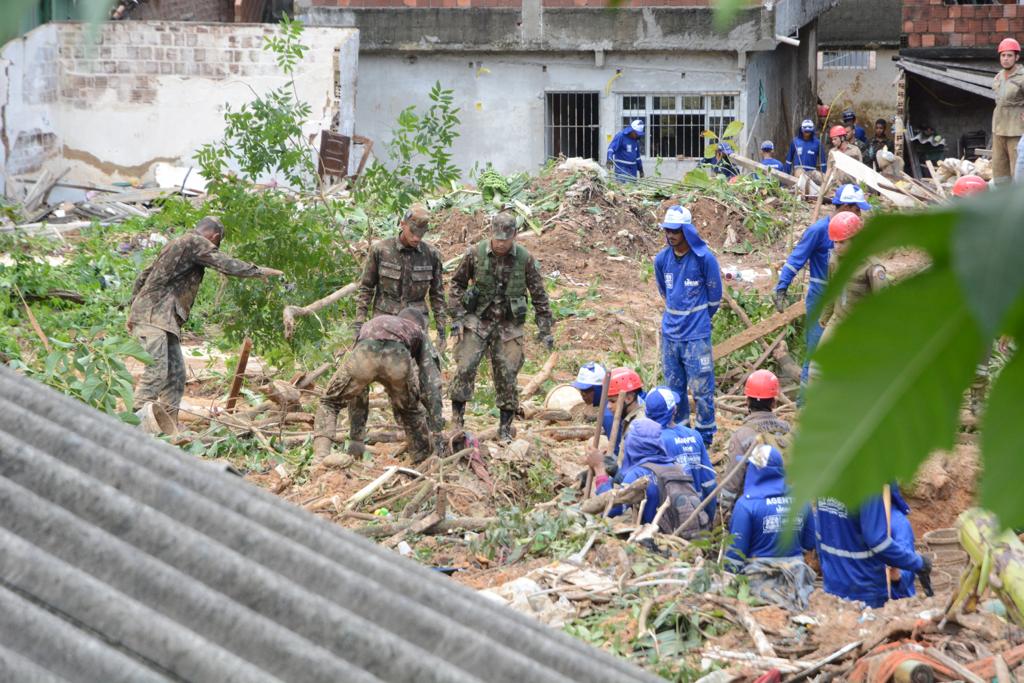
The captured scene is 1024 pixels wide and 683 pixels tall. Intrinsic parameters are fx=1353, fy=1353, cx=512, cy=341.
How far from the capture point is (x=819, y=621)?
20.7ft

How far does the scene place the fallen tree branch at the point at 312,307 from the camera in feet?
31.9

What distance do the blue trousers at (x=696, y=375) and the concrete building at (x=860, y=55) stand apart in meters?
19.7

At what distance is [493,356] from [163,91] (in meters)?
13.3

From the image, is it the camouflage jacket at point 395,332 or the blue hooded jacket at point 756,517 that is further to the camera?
the camouflage jacket at point 395,332

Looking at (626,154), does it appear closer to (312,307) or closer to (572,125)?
(572,125)

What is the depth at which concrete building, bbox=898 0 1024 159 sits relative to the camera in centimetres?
2297

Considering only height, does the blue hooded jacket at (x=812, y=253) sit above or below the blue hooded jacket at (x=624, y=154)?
below

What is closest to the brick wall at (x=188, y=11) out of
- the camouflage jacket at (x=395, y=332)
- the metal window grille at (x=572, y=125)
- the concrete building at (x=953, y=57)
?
the metal window grille at (x=572, y=125)

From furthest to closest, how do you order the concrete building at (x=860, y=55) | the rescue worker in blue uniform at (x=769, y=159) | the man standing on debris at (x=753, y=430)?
1. the concrete building at (x=860, y=55)
2. the rescue worker in blue uniform at (x=769, y=159)
3. the man standing on debris at (x=753, y=430)

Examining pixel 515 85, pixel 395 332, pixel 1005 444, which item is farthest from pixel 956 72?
pixel 1005 444

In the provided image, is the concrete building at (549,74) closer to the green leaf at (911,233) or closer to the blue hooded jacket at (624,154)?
the blue hooded jacket at (624,154)

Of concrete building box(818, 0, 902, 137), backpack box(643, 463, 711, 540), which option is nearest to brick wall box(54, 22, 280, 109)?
concrete building box(818, 0, 902, 137)

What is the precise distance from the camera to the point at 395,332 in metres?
8.70

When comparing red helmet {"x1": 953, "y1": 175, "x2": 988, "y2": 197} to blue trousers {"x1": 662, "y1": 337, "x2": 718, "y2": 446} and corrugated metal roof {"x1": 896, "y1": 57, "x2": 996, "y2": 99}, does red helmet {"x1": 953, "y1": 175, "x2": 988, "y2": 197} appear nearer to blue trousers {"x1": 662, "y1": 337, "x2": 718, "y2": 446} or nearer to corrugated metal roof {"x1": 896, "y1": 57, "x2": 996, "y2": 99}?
blue trousers {"x1": 662, "y1": 337, "x2": 718, "y2": 446}
